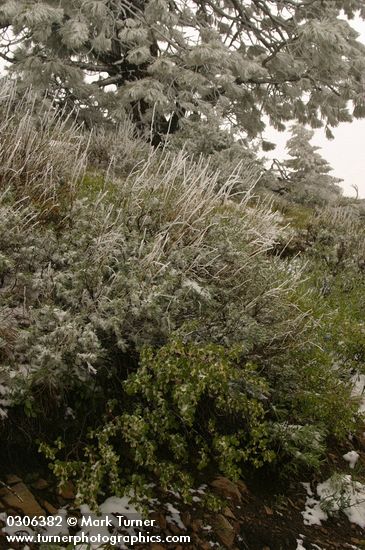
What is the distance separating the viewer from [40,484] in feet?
7.93

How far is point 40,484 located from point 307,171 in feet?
35.6

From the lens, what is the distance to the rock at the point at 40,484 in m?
2.39

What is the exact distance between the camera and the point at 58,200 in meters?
3.86

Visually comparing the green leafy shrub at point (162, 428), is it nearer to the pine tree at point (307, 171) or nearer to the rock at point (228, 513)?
the rock at point (228, 513)

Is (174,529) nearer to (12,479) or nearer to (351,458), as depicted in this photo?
(12,479)

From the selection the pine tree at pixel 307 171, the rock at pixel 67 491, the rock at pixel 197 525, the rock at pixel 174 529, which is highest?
the pine tree at pixel 307 171

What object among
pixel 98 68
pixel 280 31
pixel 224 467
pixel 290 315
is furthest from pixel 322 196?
→ pixel 224 467

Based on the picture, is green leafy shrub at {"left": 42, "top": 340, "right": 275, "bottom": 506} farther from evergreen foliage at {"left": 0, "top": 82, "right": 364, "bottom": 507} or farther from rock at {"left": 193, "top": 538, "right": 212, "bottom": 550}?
rock at {"left": 193, "top": 538, "right": 212, "bottom": 550}

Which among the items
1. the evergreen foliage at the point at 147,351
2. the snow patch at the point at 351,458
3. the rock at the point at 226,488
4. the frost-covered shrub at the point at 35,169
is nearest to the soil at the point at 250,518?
the rock at the point at 226,488

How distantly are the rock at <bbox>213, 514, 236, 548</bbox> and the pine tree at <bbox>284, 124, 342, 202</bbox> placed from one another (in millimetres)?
8613

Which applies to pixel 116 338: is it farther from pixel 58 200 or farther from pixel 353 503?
pixel 353 503

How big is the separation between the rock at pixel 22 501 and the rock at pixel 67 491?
0.14 meters

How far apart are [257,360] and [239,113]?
27.1ft

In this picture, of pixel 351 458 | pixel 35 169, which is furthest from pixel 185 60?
pixel 351 458
